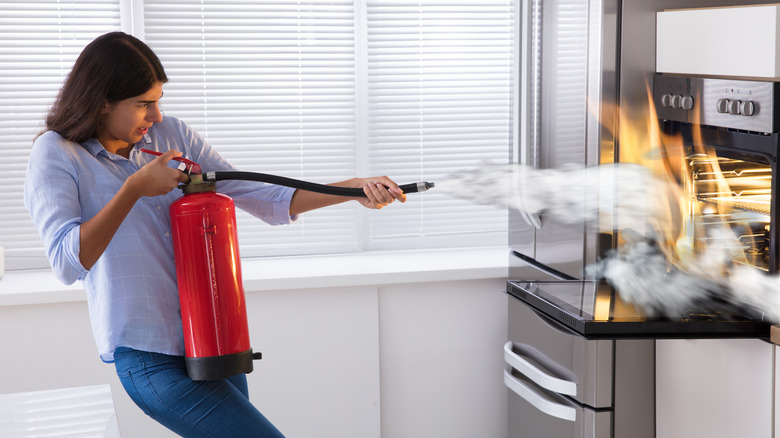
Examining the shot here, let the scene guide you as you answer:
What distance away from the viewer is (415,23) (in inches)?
115

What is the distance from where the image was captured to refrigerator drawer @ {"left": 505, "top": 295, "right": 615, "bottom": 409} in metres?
2.16


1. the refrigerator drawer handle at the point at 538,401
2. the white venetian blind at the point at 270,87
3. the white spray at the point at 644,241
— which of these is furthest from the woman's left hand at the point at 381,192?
the white venetian blind at the point at 270,87

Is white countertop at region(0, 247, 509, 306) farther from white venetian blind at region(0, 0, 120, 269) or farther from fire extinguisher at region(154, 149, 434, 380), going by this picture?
fire extinguisher at region(154, 149, 434, 380)

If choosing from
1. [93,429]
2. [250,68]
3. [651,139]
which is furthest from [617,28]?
[93,429]

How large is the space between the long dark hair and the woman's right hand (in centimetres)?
17

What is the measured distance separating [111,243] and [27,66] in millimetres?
1399

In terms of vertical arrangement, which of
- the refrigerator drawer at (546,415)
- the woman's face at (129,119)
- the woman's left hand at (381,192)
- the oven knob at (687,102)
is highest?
the oven knob at (687,102)

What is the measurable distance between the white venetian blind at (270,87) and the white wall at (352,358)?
368mm

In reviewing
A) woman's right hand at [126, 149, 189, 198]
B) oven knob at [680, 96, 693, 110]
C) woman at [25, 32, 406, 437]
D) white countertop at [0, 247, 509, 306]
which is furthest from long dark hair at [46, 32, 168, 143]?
oven knob at [680, 96, 693, 110]

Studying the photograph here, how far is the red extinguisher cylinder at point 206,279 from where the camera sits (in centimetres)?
151

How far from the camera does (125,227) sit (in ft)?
5.13

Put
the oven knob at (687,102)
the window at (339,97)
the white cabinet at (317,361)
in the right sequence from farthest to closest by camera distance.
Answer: the window at (339,97) < the white cabinet at (317,361) < the oven knob at (687,102)

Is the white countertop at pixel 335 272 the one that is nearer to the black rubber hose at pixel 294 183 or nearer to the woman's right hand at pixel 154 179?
the black rubber hose at pixel 294 183

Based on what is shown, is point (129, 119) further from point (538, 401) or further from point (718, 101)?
point (538, 401)
